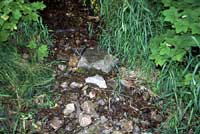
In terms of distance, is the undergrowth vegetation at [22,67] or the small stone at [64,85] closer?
the undergrowth vegetation at [22,67]

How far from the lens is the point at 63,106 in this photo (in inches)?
132

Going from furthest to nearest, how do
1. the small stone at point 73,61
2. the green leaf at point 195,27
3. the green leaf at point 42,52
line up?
the small stone at point 73,61
the green leaf at point 42,52
the green leaf at point 195,27

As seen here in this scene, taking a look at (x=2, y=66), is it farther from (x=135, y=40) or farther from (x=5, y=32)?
(x=135, y=40)

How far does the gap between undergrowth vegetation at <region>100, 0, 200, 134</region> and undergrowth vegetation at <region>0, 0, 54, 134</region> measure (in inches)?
27.9

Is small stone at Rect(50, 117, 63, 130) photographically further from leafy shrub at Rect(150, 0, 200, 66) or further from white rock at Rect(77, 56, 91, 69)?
leafy shrub at Rect(150, 0, 200, 66)

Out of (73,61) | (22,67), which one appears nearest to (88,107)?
(73,61)

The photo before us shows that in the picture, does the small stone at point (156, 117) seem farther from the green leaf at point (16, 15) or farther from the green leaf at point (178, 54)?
the green leaf at point (16, 15)

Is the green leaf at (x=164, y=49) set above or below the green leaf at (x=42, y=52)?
above

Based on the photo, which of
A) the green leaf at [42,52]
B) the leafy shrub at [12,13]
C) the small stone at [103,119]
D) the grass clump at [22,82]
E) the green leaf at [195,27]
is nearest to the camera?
the green leaf at [195,27]

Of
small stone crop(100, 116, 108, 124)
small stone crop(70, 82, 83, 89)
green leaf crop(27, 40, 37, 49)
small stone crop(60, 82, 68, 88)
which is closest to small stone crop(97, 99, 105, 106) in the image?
small stone crop(100, 116, 108, 124)

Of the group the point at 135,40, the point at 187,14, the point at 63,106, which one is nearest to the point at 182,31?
the point at 187,14

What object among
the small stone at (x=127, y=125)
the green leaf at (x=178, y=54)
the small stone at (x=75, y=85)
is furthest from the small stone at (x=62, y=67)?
the green leaf at (x=178, y=54)

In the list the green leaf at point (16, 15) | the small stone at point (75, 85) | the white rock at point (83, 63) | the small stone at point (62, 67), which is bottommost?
the small stone at point (75, 85)

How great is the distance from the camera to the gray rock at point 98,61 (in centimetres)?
368
